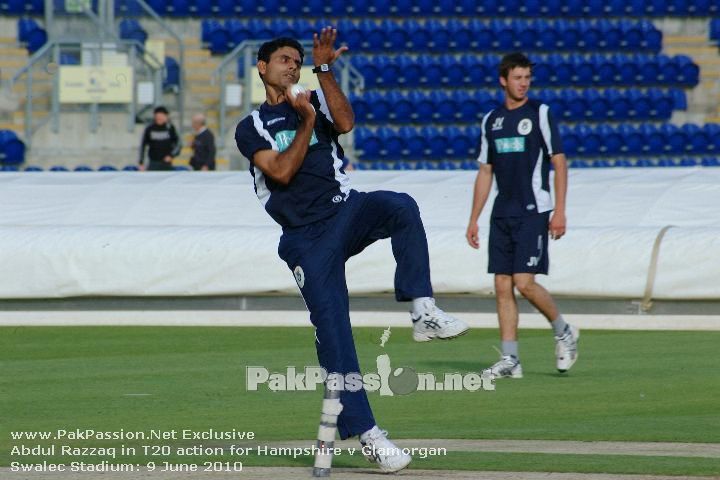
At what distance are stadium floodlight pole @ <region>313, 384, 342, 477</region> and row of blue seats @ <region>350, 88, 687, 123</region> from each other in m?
19.2

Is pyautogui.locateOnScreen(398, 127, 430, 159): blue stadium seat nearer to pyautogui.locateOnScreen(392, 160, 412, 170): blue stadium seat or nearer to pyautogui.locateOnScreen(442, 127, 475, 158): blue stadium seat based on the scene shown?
pyautogui.locateOnScreen(392, 160, 412, 170): blue stadium seat

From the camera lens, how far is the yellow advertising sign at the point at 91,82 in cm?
2222

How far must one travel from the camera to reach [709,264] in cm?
1393

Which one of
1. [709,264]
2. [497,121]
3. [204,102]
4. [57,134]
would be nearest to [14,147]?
[57,134]

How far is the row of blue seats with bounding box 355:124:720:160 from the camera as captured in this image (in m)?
24.6

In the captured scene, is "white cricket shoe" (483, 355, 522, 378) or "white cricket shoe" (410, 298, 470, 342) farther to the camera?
"white cricket shoe" (483, 355, 522, 378)

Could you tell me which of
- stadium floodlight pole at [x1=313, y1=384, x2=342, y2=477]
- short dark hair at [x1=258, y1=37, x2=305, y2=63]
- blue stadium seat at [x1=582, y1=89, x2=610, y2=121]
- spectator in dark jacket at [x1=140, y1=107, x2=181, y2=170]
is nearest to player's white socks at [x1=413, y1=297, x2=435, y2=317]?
stadium floodlight pole at [x1=313, y1=384, x2=342, y2=477]

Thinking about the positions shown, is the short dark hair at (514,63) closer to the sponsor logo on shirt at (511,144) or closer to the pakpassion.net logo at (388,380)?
the sponsor logo on shirt at (511,144)

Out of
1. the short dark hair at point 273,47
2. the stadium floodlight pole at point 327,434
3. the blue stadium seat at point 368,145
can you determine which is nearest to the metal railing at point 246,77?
the blue stadium seat at point 368,145

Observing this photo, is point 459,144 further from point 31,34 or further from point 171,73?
point 31,34

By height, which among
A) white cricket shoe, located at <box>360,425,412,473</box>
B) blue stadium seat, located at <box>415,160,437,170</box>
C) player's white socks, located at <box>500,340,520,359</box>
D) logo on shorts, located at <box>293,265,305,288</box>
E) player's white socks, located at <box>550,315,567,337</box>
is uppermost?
logo on shorts, located at <box>293,265,305,288</box>

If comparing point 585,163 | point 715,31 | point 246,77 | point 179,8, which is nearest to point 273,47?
point 246,77

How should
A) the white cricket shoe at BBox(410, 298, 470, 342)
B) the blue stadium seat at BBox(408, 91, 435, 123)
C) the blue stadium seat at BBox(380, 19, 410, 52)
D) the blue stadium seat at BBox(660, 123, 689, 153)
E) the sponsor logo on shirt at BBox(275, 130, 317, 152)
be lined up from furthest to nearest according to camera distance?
the blue stadium seat at BBox(380, 19, 410, 52) → the blue stadium seat at BBox(408, 91, 435, 123) → the blue stadium seat at BBox(660, 123, 689, 153) → the sponsor logo on shirt at BBox(275, 130, 317, 152) → the white cricket shoe at BBox(410, 298, 470, 342)

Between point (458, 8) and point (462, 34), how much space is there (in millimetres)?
806
